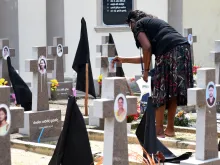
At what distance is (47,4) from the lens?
15.1m

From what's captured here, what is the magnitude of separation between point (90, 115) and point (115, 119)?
3698mm

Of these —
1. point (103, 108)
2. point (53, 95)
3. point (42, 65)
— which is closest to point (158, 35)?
point (42, 65)

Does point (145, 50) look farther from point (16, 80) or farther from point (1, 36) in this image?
point (1, 36)

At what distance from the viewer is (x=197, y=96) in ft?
21.8

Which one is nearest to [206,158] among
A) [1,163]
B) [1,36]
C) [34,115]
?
[1,163]

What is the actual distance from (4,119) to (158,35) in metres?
3.03

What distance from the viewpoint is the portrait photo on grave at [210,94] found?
6.81 metres

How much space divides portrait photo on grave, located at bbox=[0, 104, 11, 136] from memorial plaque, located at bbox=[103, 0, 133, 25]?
353 inches

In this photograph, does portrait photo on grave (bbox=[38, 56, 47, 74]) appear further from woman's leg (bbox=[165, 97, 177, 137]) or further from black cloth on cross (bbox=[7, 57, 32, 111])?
woman's leg (bbox=[165, 97, 177, 137])

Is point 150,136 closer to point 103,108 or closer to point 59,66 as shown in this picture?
point 103,108

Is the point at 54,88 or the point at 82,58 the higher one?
the point at 82,58

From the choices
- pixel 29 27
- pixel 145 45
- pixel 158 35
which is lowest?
pixel 145 45

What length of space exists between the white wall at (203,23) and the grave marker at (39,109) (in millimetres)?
8052

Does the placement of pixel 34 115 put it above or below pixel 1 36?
below
